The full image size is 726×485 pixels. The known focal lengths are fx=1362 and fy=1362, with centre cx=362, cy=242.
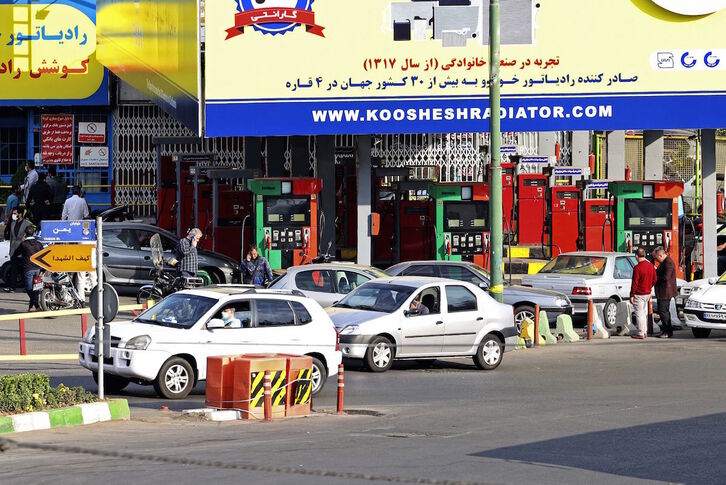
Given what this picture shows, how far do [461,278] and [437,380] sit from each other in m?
6.22

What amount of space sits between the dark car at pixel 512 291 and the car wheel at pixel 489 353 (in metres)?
3.51

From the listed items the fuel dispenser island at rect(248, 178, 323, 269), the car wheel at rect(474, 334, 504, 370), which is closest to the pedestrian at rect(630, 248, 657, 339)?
the car wheel at rect(474, 334, 504, 370)

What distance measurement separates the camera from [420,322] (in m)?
19.6

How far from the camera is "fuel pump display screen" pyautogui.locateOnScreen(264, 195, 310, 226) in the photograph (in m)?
28.8

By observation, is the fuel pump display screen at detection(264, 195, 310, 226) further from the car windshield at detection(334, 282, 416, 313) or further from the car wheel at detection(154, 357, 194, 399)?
the car wheel at detection(154, 357, 194, 399)

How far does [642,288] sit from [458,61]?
274 inches

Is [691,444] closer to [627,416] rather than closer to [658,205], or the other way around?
[627,416]

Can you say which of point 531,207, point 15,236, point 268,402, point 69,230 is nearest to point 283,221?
point 15,236

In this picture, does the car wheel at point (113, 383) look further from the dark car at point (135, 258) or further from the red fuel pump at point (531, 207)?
the red fuel pump at point (531, 207)

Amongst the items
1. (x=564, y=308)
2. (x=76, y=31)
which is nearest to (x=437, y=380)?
(x=564, y=308)

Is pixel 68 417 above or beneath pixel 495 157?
beneath

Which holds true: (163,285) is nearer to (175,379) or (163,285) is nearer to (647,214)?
(175,379)

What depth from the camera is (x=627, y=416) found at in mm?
15242

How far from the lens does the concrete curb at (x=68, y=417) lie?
13188 mm
